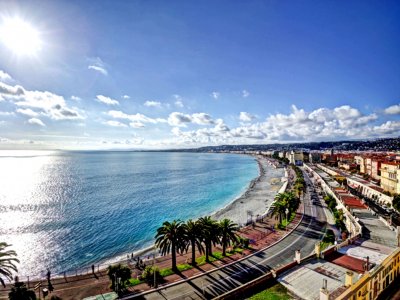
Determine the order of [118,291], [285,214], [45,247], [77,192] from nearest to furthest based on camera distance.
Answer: [118,291]
[45,247]
[285,214]
[77,192]

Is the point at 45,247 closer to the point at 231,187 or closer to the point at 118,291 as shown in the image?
the point at 118,291

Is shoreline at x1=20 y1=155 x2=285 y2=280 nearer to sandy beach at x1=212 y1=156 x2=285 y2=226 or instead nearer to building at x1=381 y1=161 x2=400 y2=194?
sandy beach at x1=212 y1=156 x2=285 y2=226

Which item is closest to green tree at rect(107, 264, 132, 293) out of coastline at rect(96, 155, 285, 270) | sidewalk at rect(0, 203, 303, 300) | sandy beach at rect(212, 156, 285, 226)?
sidewalk at rect(0, 203, 303, 300)

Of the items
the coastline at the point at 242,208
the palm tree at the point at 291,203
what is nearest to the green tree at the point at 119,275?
the coastline at the point at 242,208

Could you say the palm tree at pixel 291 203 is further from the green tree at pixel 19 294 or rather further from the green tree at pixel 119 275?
the green tree at pixel 19 294

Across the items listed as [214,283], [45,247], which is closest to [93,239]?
[45,247]

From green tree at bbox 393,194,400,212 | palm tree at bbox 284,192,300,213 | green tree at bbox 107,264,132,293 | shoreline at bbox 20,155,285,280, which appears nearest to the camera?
green tree at bbox 107,264,132,293

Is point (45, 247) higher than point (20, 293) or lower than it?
lower
